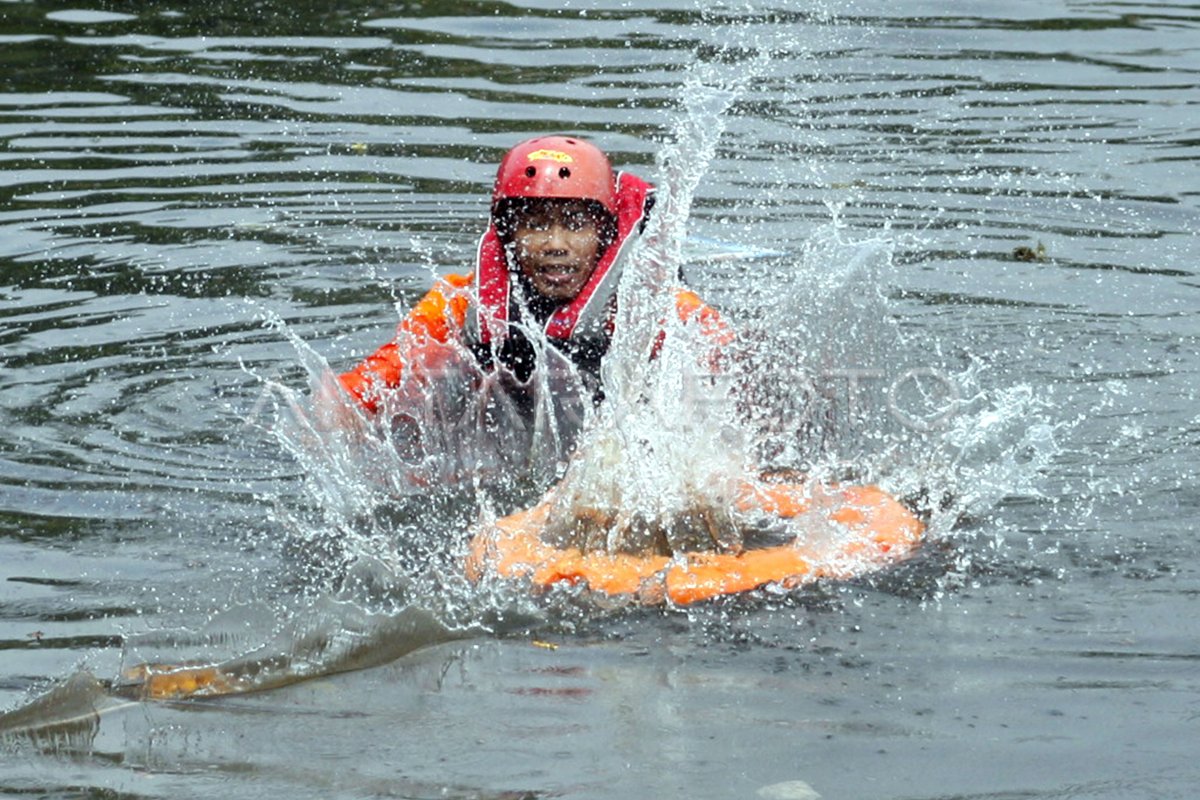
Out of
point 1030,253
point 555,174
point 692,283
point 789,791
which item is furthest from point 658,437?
point 1030,253

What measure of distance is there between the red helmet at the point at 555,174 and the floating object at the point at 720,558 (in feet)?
4.40

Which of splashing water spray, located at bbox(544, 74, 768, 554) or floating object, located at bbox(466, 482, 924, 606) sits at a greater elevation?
splashing water spray, located at bbox(544, 74, 768, 554)

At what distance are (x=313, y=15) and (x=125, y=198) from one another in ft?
14.1

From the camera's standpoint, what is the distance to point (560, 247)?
747cm

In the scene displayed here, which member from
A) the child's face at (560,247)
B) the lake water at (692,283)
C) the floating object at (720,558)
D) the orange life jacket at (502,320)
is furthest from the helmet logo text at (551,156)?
the floating object at (720,558)

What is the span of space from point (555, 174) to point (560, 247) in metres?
0.29

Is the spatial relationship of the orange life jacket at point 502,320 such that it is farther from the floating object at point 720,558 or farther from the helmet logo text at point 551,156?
the floating object at point 720,558


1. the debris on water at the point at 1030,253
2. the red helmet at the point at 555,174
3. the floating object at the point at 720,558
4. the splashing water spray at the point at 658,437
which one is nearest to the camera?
the floating object at the point at 720,558

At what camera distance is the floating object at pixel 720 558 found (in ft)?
20.0

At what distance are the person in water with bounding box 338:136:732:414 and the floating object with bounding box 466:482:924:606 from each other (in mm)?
945

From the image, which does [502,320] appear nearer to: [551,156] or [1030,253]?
[551,156]

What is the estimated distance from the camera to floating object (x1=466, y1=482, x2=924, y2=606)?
6094 mm

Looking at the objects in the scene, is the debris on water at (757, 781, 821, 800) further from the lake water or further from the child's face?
the child's face

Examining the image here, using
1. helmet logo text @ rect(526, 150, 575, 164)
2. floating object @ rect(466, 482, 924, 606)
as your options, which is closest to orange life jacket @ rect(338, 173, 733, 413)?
helmet logo text @ rect(526, 150, 575, 164)
